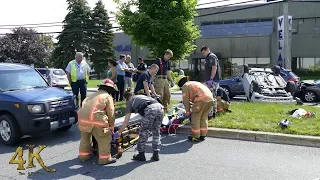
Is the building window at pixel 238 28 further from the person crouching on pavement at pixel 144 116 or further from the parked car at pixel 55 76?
the person crouching on pavement at pixel 144 116

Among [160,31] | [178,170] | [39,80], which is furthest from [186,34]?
[178,170]

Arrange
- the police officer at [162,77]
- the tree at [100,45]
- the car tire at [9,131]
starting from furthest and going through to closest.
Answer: the tree at [100,45] < the police officer at [162,77] < the car tire at [9,131]

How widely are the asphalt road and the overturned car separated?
5426mm

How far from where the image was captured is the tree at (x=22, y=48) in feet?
151

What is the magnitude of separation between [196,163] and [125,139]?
1.50 metres

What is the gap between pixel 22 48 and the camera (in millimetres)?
46688

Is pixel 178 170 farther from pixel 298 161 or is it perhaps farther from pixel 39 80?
pixel 39 80

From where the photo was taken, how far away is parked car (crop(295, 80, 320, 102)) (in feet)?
51.0

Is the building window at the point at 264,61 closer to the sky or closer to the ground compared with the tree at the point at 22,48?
closer to the ground

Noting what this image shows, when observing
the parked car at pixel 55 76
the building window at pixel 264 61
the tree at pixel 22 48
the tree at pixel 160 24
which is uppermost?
the tree at pixel 22 48

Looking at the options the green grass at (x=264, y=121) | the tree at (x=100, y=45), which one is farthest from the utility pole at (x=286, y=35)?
the tree at (x=100, y=45)

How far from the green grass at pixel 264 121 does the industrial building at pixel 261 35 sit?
81.4ft

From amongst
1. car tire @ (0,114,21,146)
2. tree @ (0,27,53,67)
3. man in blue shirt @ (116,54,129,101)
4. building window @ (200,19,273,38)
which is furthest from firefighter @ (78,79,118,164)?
tree @ (0,27,53,67)

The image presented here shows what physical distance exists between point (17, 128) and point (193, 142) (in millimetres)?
3652
